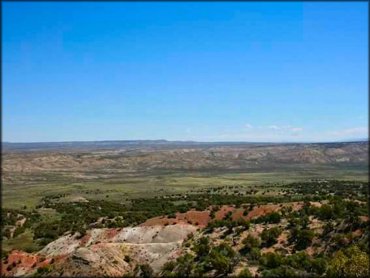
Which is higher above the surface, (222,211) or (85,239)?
(222,211)

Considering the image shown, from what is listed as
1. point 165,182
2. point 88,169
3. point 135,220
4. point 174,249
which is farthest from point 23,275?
point 88,169

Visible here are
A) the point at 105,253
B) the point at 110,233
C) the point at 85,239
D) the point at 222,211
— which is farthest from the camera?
the point at 222,211

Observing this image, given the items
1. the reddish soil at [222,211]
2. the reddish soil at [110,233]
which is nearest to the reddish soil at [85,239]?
the reddish soil at [110,233]

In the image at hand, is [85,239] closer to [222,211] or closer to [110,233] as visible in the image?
[110,233]

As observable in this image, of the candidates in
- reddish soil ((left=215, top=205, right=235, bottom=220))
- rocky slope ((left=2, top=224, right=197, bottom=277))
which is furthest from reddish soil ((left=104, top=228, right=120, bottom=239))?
reddish soil ((left=215, top=205, right=235, bottom=220))

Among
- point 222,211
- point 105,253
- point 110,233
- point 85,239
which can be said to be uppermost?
point 222,211

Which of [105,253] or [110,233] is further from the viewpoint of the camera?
[110,233]

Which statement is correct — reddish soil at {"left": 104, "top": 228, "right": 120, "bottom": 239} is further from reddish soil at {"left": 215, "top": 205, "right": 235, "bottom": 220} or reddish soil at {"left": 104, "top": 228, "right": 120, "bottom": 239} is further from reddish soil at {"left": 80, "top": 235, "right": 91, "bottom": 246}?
reddish soil at {"left": 215, "top": 205, "right": 235, "bottom": 220}

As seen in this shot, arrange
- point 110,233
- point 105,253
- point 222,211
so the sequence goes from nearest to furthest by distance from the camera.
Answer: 1. point 105,253
2. point 110,233
3. point 222,211

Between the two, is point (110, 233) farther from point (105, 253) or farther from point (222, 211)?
point (105, 253)

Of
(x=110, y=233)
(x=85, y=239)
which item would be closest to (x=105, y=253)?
(x=110, y=233)

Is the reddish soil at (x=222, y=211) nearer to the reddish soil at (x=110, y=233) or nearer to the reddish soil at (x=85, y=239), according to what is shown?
the reddish soil at (x=110, y=233)
